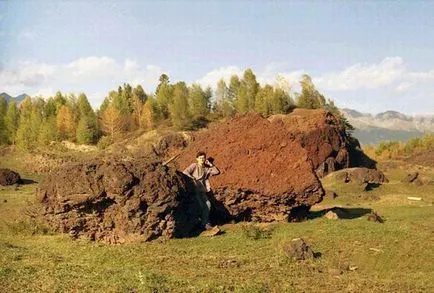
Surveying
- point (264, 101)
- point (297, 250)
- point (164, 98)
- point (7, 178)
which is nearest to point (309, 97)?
point (264, 101)

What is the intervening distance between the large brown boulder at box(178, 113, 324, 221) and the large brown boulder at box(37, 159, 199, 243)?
3267mm

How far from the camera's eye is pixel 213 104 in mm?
84938

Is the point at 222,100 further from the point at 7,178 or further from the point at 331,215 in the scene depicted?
the point at 331,215

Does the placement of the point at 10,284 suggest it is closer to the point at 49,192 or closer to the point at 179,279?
the point at 179,279

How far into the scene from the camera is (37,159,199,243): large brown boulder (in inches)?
717

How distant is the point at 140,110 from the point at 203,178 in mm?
63080

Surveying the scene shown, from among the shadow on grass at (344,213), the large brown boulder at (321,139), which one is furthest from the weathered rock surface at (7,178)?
the large brown boulder at (321,139)

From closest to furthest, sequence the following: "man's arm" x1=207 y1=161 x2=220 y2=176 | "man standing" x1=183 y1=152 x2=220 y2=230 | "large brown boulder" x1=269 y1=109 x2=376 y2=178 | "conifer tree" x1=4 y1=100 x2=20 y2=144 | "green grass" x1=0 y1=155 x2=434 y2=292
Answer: "green grass" x1=0 y1=155 x2=434 y2=292, "man standing" x1=183 y1=152 x2=220 y2=230, "man's arm" x1=207 y1=161 x2=220 y2=176, "large brown boulder" x1=269 y1=109 x2=376 y2=178, "conifer tree" x1=4 y1=100 x2=20 y2=144

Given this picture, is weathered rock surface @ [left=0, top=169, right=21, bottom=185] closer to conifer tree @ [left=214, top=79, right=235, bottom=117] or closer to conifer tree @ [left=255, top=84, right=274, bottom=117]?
conifer tree @ [left=255, top=84, right=274, bottom=117]

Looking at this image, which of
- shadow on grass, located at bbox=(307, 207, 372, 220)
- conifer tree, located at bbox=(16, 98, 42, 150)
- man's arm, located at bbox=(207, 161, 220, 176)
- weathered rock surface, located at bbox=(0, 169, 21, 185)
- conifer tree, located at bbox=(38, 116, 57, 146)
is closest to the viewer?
man's arm, located at bbox=(207, 161, 220, 176)

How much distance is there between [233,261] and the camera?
50.0ft

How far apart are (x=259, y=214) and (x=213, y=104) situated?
6383 cm

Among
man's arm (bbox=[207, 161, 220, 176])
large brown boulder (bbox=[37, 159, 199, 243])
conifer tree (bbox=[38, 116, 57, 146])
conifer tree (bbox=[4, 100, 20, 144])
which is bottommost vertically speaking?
large brown boulder (bbox=[37, 159, 199, 243])

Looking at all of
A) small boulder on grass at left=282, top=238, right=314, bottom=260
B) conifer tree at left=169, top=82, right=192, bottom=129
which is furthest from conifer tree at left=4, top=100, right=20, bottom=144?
small boulder on grass at left=282, top=238, right=314, bottom=260
